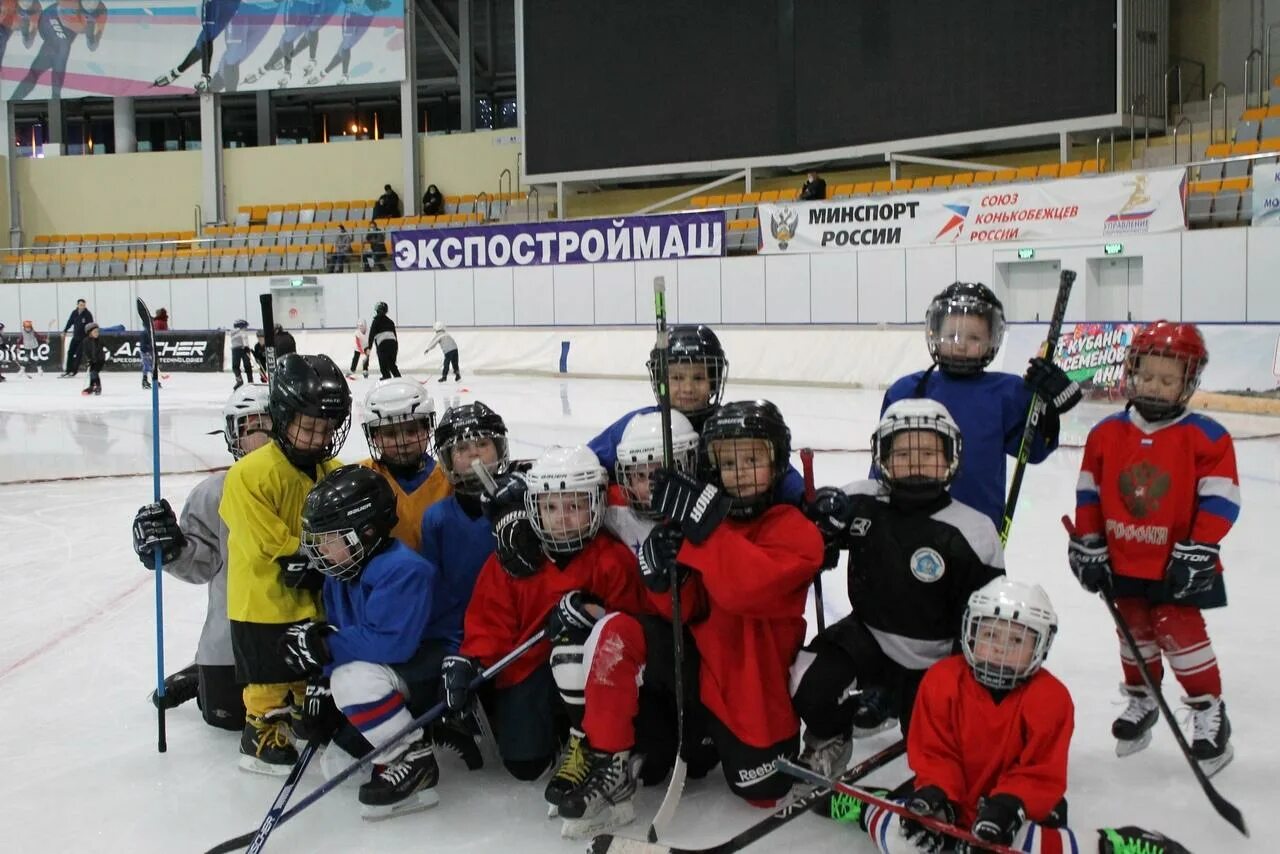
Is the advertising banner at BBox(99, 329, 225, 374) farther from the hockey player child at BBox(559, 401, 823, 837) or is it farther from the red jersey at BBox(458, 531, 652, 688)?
the hockey player child at BBox(559, 401, 823, 837)

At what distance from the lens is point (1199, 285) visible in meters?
14.8

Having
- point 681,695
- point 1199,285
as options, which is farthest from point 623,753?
point 1199,285

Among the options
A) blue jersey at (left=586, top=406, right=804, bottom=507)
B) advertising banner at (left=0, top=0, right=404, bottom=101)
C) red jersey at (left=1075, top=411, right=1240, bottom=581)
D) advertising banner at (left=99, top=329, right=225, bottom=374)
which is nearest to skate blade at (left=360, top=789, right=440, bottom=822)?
blue jersey at (left=586, top=406, right=804, bottom=507)

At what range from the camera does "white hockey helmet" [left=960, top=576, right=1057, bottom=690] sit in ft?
8.56

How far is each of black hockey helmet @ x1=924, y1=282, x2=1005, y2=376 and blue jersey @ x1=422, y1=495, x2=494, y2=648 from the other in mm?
1401

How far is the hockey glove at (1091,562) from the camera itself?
334 centimetres

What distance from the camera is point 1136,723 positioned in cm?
338

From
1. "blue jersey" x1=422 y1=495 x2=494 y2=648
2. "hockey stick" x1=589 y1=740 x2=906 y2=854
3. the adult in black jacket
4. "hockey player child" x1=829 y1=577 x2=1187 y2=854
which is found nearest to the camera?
"hockey player child" x1=829 y1=577 x2=1187 y2=854

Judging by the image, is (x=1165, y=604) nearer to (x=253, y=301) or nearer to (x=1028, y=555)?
(x=1028, y=555)

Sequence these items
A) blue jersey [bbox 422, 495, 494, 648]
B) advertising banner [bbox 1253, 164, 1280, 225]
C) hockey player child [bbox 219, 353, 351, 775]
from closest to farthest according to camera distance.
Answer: hockey player child [bbox 219, 353, 351, 775] → blue jersey [bbox 422, 495, 494, 648] → advertising banner [bbox 1253, 164, 1280, 225]

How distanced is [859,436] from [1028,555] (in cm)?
459

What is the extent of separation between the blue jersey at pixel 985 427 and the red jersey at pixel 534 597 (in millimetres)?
928

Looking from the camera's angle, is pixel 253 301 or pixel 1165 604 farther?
pixel 253 301

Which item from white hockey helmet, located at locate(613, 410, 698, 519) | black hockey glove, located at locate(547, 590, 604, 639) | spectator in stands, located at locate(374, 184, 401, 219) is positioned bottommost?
black hockey glove, located at locate(547, 590, 604, 639)
